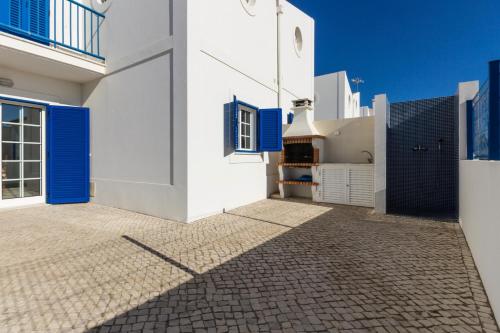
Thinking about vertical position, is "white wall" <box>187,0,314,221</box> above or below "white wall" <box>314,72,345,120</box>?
below

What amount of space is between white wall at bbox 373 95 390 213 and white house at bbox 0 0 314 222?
2426 mm

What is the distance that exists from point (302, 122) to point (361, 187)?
8.51 ft

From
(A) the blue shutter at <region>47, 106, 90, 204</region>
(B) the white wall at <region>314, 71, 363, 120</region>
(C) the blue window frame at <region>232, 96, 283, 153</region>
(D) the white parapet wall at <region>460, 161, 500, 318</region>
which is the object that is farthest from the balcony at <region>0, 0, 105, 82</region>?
(B) the white wall at <region>314, 71, 363, 120</region>

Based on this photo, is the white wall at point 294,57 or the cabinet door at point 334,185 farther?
the white wall at point 294,57

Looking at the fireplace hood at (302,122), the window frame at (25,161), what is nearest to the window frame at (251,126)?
the fireplace hood at (302,122)

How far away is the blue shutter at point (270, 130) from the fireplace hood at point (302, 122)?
852 mm

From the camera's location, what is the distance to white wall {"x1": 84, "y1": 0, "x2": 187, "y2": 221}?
514 cm

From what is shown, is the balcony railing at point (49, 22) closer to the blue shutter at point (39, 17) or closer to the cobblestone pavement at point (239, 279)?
the blue shutter at point (39, 17)

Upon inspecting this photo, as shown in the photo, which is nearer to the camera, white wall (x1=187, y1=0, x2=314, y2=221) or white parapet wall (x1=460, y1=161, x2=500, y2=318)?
white parapet wall (x1=460, y1=161, x2=500, y2=318)

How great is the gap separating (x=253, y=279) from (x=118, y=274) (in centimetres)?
147

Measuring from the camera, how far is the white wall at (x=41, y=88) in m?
6.05

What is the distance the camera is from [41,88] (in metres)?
6.53

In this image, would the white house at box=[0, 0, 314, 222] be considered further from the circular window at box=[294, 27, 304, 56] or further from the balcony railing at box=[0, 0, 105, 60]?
the circular window at box=[294, 27, 304, 56]

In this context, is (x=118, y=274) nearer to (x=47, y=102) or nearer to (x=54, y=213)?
(x=54, y=213)
